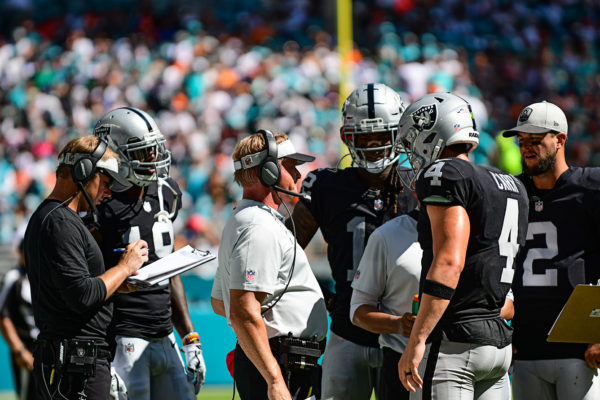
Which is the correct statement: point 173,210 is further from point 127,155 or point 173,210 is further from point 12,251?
point 12,251

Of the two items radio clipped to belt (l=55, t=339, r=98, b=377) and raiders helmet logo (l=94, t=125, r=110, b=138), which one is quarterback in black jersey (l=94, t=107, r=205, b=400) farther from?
radio clipped to belt (l=55, t=339, r=98, b=377)

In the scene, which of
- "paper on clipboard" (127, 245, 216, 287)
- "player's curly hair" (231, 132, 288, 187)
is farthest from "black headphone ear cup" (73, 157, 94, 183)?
"player's curly hair" (231, 132, 288, 187)

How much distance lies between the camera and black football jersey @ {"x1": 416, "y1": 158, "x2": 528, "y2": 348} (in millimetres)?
3477

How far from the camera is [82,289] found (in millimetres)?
3771

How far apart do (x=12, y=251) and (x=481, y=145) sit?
24.0 ft

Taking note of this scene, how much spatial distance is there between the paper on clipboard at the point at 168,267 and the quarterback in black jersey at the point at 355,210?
0.67m

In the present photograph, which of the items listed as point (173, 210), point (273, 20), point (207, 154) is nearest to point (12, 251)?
point (207, 154)

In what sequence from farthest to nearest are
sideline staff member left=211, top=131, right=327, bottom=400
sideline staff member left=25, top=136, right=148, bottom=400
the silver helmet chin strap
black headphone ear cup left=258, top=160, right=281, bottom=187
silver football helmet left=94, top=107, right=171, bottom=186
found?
the silver helmet chin strap → silver football helmet left=94, top=107, right=171, bottom=186 → black headphone ear cup left=258, top=160, right=281, bottom=187 → sideline staff member left=25, top=136, right=148, bottom=400 → sideline staff member left=211, top=131, right=327, bottom=400

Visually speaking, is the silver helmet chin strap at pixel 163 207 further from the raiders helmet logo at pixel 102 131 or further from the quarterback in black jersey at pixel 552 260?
the quarterback in black jersey at pixel 552 260

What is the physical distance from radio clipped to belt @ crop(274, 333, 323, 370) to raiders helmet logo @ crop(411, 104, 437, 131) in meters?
1.06

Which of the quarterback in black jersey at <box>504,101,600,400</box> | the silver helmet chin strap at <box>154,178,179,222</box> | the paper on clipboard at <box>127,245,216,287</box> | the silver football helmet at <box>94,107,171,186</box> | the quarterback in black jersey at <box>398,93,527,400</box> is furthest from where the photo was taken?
the silver helmet chin strap at <box>154,178,179,222</box>

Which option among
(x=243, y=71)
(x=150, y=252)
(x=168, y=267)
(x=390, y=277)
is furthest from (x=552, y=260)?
(x=243, y=71)

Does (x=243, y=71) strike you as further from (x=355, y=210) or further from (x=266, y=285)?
A: (x=266, y=285)

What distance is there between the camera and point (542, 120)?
4.50 metres
